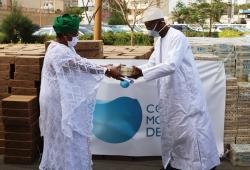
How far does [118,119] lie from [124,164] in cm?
54

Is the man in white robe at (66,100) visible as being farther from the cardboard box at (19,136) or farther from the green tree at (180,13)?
the green tree at (180,13)

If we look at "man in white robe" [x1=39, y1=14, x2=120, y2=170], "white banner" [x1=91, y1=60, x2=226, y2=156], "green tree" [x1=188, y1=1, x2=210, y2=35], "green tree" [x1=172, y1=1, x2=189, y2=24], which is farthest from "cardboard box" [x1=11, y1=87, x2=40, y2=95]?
"green tree" [x1=172, y1=1, x2=189, y2=24]

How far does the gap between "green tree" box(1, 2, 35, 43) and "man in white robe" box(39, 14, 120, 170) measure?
14090 millimetres

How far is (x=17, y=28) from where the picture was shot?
695 inches

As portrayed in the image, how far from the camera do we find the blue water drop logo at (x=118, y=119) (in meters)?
5.21

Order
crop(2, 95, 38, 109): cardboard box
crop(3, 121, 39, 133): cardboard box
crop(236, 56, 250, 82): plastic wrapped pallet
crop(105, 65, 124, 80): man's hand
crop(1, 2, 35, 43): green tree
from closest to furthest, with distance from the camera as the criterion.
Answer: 1. crop(105, 65, 124, 80): man's hand
2. crop(2, 95, 38, 109): cardboard box
3. crop(3, 121, 39, 133): cardboard box
4. crop(236, 56, 250, 82): plastic wrapped pallet
5. crop(1, 2, 35, 43): green tree

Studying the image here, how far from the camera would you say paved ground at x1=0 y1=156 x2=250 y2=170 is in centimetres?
500

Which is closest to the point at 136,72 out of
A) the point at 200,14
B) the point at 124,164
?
the point at 124,164

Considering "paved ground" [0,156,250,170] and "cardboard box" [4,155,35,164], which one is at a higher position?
"cardboard box" [4,155,35,164]

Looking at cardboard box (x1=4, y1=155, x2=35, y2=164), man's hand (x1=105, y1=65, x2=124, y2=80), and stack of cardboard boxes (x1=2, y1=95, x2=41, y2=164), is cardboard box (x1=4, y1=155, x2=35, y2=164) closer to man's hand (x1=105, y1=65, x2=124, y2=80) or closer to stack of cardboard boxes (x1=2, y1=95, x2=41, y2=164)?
stack of cardboard boxes (x1=2, y1=95, x2=41, y2=164)

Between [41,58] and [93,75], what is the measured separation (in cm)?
140

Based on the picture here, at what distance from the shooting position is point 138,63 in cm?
520

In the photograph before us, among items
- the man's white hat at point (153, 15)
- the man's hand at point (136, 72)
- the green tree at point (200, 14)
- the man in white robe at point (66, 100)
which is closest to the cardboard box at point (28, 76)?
the man in white robe at point (66, 100)

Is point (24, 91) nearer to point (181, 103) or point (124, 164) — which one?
point (124, 164)
